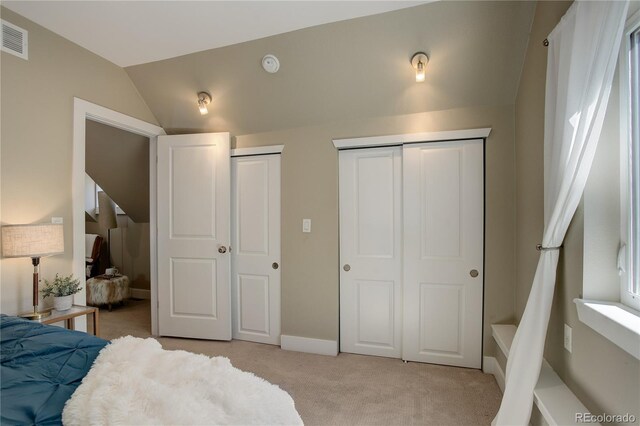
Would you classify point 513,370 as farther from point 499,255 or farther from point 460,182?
point 460,182

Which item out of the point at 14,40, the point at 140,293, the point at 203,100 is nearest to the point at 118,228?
the point at 140,293

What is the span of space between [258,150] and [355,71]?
1.19 metres

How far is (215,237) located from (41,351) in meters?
1.98

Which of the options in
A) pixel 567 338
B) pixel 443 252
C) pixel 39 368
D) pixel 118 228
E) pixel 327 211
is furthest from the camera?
pixel 118 228

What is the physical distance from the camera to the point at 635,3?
1.23 m

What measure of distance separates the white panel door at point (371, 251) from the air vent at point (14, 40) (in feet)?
7.92

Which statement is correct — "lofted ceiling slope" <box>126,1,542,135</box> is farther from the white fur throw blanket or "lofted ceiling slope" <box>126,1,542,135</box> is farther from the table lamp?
the white fur throw blanket

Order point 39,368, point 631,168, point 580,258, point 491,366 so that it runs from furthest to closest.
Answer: point 491,366
point 580,258
point 631,168
point 39,368

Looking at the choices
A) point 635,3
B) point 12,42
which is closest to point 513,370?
point 635,3

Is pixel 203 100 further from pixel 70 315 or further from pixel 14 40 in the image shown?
pixel 70 315

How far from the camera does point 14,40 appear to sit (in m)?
2.10

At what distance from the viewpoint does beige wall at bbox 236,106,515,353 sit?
2488mm

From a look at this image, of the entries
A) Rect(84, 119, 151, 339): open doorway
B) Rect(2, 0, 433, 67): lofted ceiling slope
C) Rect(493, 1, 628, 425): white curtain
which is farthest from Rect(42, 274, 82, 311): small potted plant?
Rect(493, 1, 628, 425): white curtain

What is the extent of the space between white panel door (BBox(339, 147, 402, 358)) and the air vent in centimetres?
241
